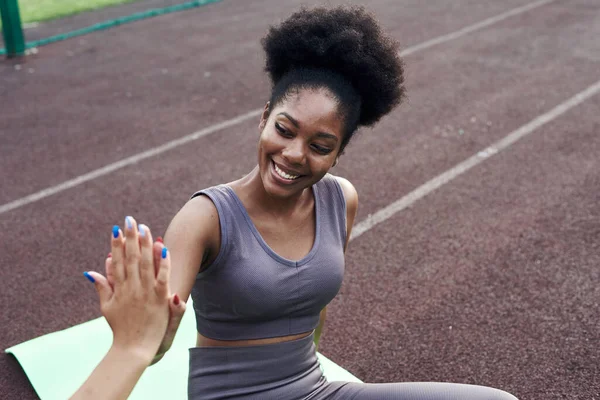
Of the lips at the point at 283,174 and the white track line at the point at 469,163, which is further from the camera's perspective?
the white track line at the point at 469,163

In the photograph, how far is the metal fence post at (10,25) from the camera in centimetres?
1002

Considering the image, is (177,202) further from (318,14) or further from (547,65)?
(547,65)

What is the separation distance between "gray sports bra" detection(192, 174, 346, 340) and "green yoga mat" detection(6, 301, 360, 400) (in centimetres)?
126

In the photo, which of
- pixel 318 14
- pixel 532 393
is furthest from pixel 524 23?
pixel 318 14

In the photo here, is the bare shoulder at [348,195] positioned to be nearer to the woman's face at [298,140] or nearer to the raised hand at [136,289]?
the woman's face at [298,140]

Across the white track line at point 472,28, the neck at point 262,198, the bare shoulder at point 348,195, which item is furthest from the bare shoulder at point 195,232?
the white track line at point 472,28

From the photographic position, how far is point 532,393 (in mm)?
3434

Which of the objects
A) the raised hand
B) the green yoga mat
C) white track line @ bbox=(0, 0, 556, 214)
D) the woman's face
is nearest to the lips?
the woman's face

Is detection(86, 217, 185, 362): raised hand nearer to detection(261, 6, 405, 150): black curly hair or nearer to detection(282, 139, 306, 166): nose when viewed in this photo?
detection(282, 139, 306, 166): nose

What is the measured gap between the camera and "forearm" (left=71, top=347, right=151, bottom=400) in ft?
5.29

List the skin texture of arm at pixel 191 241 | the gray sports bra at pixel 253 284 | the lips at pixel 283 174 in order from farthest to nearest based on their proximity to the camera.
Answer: the lips at pixel 283 174, the gray sports bra at pixel 253 284, the skin texture of arm at pixel 191 241

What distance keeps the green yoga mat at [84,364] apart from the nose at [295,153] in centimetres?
162

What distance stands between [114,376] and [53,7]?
46.8 feet

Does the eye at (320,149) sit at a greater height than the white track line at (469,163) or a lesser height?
greater
